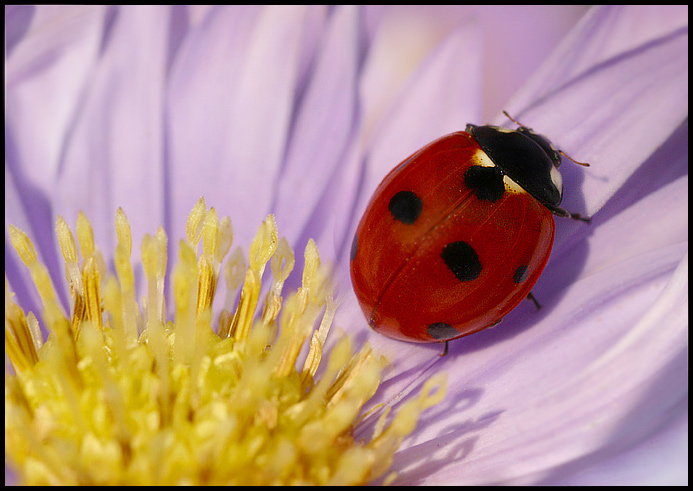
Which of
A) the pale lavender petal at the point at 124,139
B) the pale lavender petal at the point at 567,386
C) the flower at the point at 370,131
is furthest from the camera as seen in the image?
the pale lavender petal at the point at 124,139

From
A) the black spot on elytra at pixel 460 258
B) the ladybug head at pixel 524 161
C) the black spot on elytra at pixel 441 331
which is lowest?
the black spot on elytra at pixel 441 331

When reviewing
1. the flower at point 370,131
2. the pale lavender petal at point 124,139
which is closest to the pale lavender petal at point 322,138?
the flower at point 370,131

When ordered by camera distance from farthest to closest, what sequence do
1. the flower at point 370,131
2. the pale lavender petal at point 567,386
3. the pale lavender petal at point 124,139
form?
the pale lavender petal at point 124,139 < the flower at point 370,131 < the pale lavender petal at point 567,386

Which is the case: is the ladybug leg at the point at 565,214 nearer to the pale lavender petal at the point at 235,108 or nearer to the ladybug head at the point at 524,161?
the ladybug head at the point at 524,161

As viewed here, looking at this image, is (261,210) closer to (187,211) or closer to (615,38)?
(187,211)

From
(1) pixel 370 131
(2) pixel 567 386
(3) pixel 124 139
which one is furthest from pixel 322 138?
(2) pixel 567 386

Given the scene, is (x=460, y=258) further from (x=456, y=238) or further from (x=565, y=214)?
(x=565, y=214)

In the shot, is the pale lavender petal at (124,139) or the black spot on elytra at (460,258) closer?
the black spot on elytra at (460,258)

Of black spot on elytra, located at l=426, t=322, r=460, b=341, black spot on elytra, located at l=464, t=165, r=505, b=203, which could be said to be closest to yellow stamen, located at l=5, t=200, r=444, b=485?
black spot on elytra, located at l=426, t=322, r=460, b=341

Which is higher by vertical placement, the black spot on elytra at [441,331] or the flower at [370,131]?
the flower at [370,131]
